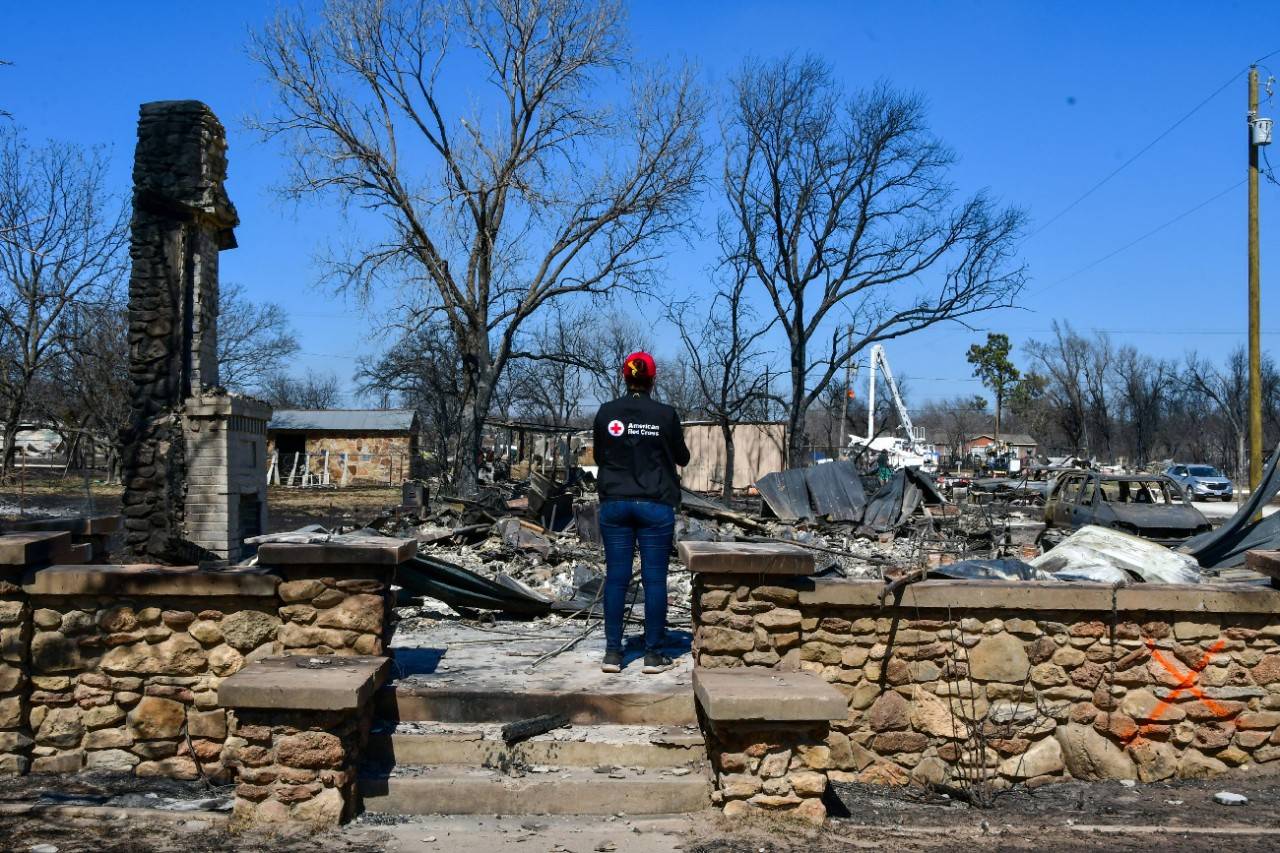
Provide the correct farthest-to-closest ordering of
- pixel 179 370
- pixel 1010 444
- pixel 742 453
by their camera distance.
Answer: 1. pixel 1010 444
2. pixel 742 453
3. pixel 179 370

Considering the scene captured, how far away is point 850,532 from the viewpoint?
67.0ft

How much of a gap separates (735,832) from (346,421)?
4598 centimetres

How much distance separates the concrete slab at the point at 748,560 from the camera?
5.70 m

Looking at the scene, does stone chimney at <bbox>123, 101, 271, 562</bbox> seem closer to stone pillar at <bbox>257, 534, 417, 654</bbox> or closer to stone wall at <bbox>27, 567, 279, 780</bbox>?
stone wall at <bbox>27, 567, 279, 780</bbox>

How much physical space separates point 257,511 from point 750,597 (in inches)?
476

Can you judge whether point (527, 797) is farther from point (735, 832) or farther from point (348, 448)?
point (348, 448)

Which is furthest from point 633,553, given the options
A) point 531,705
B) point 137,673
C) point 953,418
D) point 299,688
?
point 953,418

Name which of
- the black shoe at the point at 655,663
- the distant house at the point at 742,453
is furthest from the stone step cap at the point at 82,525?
the distant house at the point at 742,453

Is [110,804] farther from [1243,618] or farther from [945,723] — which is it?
[1243,618]

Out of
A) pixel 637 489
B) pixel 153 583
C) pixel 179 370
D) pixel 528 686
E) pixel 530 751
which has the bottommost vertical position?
pixel 530 751

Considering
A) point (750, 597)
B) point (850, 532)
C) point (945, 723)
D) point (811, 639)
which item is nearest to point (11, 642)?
point (750, 597)

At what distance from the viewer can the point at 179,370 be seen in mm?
15047

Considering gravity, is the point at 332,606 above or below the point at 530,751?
above

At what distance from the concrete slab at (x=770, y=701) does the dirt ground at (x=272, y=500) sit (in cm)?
1436
